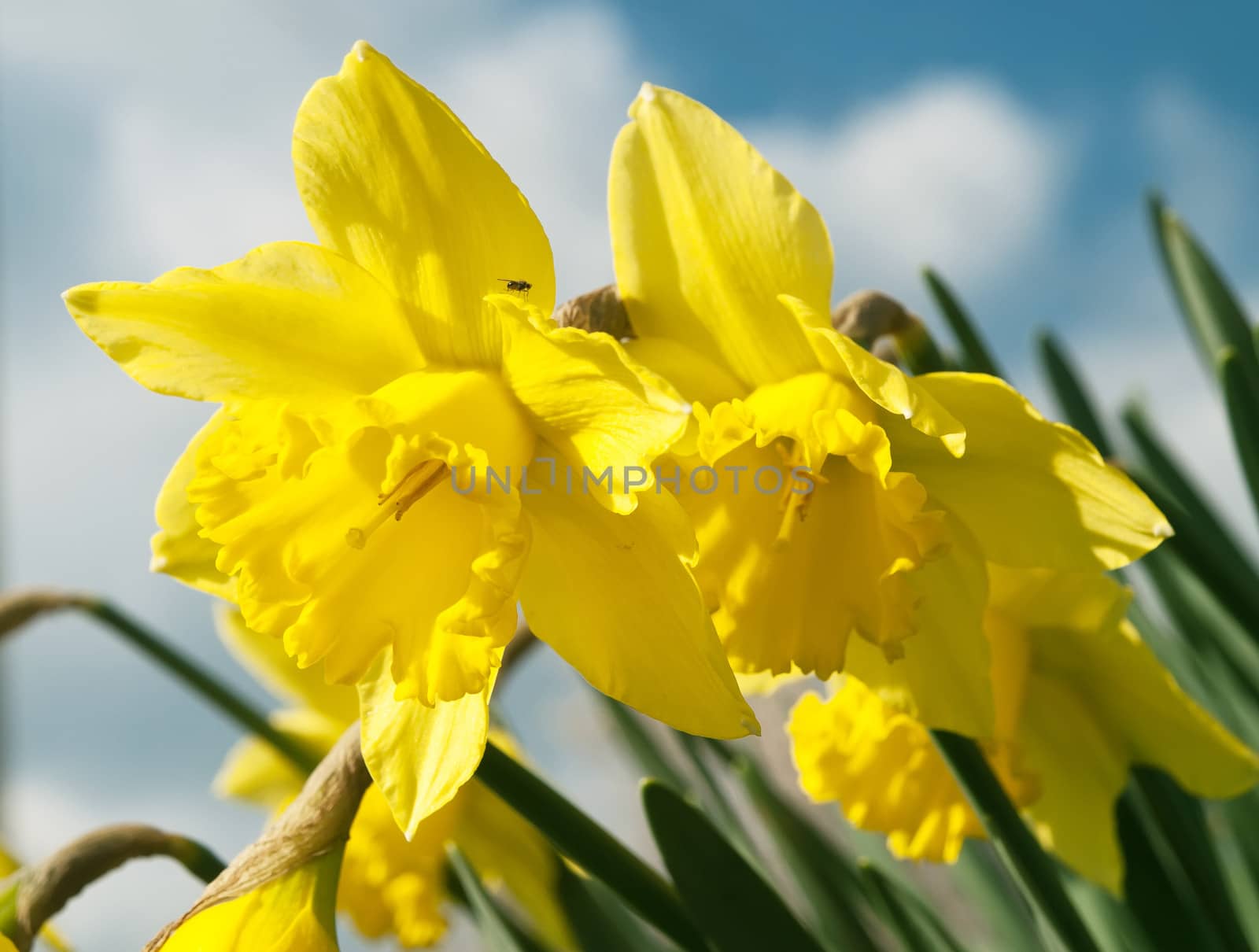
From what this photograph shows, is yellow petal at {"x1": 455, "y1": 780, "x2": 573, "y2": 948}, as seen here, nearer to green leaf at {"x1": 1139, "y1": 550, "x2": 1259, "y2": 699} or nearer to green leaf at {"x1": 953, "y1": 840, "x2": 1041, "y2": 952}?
green leaf at {"x1": 953, "y1": 840, "x2": 1041, "y2": 952}

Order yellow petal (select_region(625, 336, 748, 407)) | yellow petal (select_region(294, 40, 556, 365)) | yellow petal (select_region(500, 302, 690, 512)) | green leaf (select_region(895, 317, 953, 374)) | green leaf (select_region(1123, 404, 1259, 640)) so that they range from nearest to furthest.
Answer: yellow petal (select_region(500, 302, 690, 512))
yellow petal (select_region(294, 40, 556, 365))
yellow petal (select_region(625, 336, 748, 407))
green leaf (select_region(895, 317, 953, 374))
green leaf (select_region(1123, 404, 1259, 640))

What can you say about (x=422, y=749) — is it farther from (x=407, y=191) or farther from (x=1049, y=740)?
(x=1049, y=740)

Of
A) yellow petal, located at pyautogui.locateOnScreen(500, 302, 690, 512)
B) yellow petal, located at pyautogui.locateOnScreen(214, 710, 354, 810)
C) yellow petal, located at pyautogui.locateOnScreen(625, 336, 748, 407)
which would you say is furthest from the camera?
yellow petal, located at pyautogui.locateOnScreen(214, 710, 354, 810)

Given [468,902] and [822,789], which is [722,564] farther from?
[468,902]

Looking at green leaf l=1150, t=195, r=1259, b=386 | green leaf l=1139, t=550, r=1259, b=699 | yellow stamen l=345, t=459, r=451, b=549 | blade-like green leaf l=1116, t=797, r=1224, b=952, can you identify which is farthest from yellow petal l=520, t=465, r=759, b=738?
green leaf l=1150, t=195, r=1259, b=386

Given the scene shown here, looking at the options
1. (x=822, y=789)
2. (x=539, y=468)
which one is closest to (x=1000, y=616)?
(x=822, y=789)

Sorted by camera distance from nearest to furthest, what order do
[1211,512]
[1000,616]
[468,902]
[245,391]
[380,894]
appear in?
[245,391] → [1000,616] → [468,902] → [380,894] → [1211,512]

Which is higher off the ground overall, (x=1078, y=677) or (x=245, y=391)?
(x=245, y=391)
